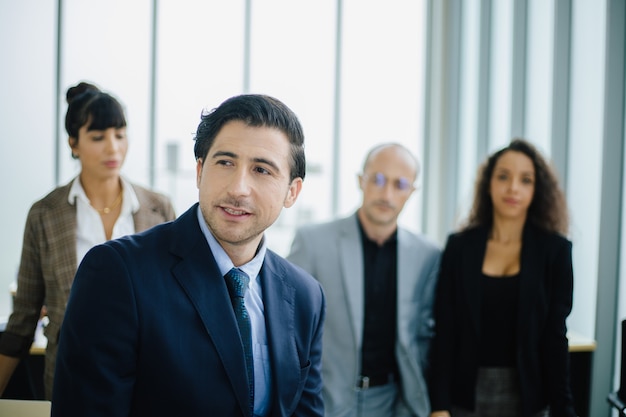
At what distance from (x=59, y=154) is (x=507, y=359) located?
398 cm

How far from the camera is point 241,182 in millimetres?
1452

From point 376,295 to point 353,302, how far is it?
0.50ft

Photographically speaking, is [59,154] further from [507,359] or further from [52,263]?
[507,359]

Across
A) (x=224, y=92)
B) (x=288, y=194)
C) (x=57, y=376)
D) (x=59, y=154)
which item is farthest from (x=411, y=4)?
(x=57, y=376)

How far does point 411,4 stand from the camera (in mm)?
5332

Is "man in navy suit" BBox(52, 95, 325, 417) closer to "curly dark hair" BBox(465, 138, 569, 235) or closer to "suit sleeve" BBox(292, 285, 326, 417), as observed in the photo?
"suit sleeve" BBox(292, 285, 326, 417)

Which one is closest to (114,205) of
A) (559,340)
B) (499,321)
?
(499,321)

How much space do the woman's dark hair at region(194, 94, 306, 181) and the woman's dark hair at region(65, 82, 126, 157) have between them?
73cm

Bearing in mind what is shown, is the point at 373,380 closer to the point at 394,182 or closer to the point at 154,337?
the point at 394,182

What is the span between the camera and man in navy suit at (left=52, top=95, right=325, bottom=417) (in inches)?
50.8

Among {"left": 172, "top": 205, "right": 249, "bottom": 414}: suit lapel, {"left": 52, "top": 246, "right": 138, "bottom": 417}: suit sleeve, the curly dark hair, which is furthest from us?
the curly dark hair

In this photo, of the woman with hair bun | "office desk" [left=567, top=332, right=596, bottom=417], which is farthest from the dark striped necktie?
"office desk" [left=567, top=332, right=596, bottom=417]

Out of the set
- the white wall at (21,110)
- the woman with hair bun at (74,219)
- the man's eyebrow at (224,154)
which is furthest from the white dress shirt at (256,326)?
the white wall at (21,110)

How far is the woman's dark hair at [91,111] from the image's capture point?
214 cm
